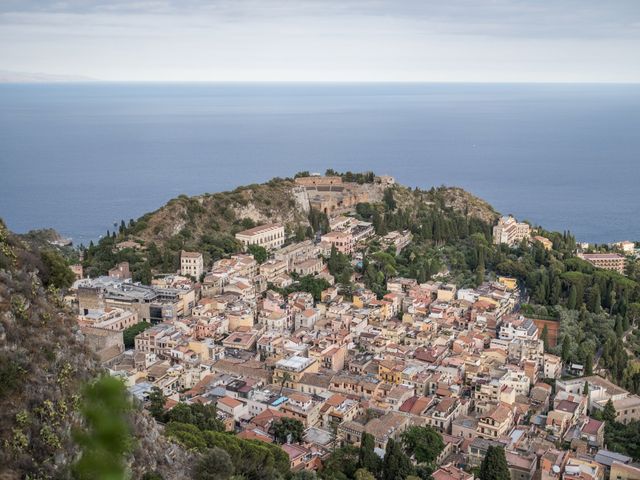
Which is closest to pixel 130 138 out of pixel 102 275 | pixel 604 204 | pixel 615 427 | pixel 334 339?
pixel 604 204

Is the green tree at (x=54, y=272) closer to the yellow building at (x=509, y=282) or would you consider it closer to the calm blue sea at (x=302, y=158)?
the yellow building at (x=509, y=282)

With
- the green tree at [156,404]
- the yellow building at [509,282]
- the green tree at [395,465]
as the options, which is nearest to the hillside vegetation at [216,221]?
the yellow building at [509,282]

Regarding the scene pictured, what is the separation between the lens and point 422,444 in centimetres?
1967

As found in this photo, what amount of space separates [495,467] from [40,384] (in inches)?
438

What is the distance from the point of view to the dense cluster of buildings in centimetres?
2062

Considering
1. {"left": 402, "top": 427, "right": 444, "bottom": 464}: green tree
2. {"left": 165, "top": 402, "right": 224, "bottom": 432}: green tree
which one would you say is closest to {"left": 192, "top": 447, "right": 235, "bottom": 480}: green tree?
{"left": 165, "top": 402, "right": 224, "bottom": 432}: green tree

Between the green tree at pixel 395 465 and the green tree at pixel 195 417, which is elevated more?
the green tree at pixel 195 417

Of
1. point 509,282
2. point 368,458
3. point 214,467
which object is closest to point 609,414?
point 368,458

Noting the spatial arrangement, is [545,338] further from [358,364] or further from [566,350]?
[358,364]

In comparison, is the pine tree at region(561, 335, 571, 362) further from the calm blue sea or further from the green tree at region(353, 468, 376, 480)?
the calm blue sea

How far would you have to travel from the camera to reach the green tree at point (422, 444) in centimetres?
1958

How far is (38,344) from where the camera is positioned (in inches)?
482

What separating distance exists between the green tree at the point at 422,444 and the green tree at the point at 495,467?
161 centimetres

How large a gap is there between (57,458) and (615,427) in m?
17.1
